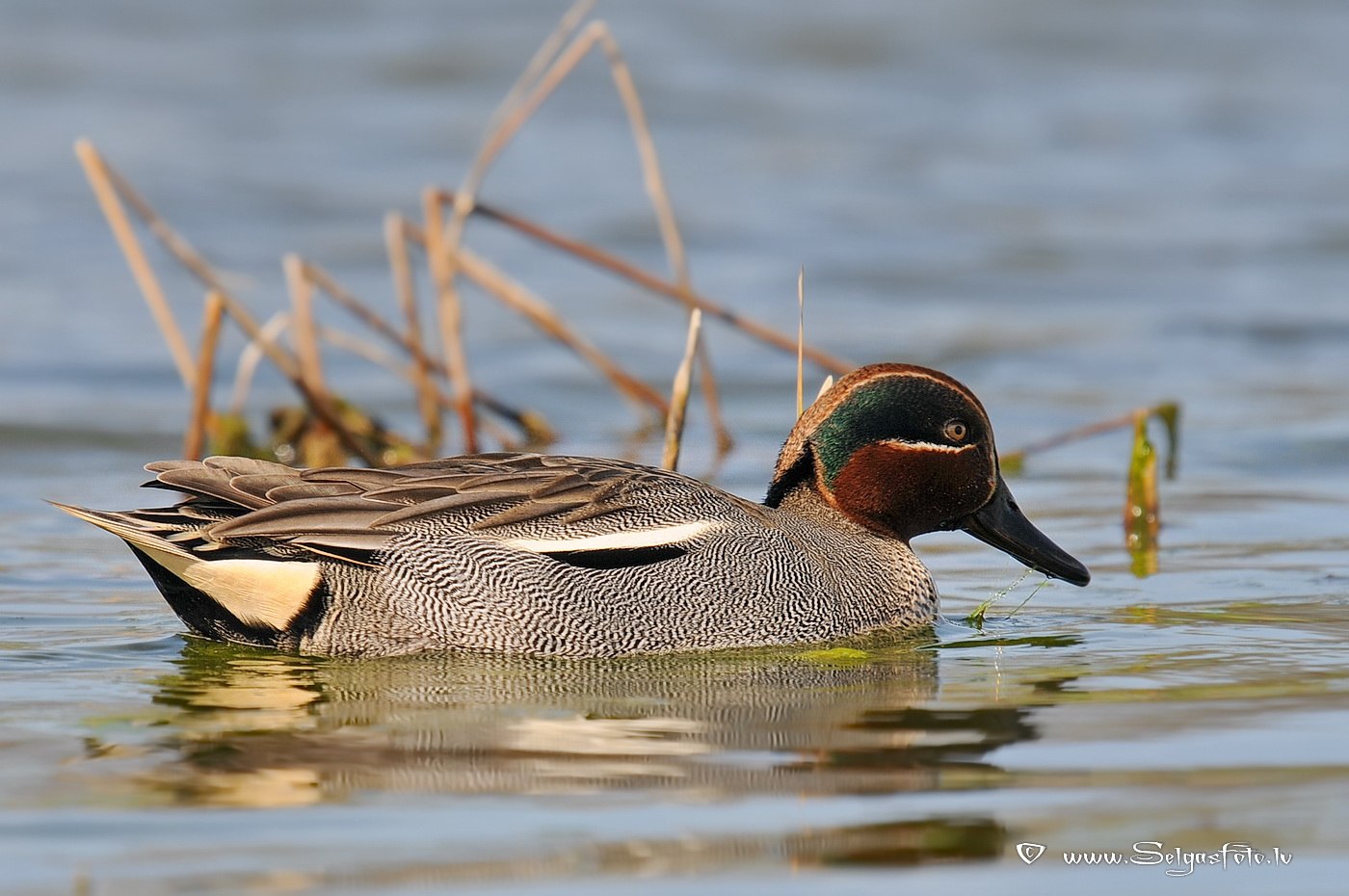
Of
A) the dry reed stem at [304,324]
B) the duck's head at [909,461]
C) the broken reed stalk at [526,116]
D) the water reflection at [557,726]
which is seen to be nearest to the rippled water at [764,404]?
the water reflection at [557,726]

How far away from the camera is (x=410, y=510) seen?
620 centimetres

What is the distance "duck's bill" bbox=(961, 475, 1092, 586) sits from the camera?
22.4 ft

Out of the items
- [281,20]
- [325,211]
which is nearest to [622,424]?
[325,211]

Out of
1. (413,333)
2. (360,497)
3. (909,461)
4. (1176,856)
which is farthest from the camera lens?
(413,333)

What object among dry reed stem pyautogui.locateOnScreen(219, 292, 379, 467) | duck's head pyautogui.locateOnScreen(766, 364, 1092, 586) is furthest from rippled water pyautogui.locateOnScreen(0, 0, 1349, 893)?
dry reed stem pyautogui.locateOnScreen(219, 292, 379, 467)

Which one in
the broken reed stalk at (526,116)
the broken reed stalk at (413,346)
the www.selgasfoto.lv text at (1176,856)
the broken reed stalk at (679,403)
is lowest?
the www.selgasfoto.lv text at (1176,856)

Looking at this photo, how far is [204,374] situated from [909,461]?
3.70 metres

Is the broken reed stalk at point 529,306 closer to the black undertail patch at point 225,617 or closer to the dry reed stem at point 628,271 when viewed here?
the dry reed stem at point 628,271

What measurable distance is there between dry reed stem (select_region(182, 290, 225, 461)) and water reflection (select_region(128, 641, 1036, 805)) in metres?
2.86

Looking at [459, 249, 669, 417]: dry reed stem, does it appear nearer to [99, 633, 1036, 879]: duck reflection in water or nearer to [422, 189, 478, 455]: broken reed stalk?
[422, 189, 478, 455]: broken reed stalk

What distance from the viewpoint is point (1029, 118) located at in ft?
71.2

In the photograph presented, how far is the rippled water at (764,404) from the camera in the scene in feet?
14.3

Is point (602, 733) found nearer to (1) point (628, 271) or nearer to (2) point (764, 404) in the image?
(1) point (628, 271)

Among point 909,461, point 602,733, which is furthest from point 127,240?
point 602,733
